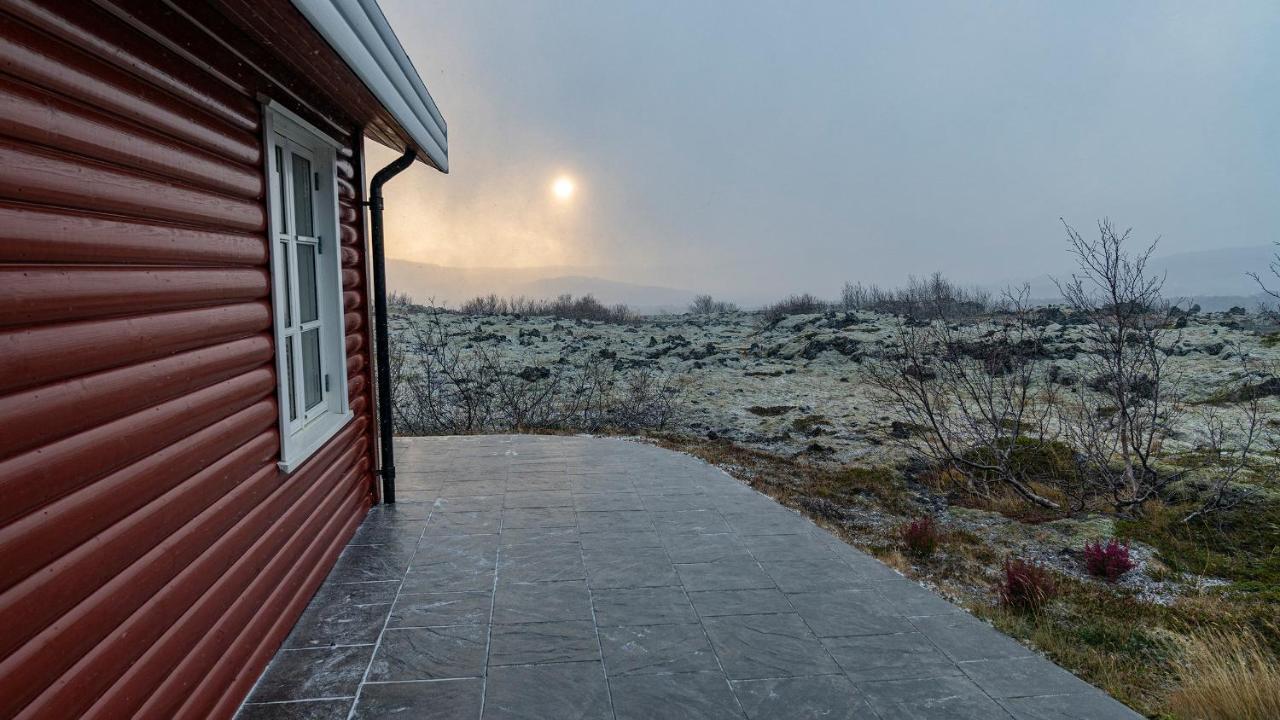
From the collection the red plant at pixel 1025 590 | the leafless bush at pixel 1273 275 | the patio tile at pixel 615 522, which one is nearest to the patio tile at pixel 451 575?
the patio tile at pixel 615 522

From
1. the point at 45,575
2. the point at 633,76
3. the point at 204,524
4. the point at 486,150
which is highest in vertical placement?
the point at 633,76

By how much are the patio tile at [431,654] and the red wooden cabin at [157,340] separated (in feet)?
1.38

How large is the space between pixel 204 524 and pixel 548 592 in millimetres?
1598

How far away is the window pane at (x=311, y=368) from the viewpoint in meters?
3.64

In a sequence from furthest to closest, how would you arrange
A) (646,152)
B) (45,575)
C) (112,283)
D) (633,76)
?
(646,152)
(633,76)
(112,283)
(45,575)

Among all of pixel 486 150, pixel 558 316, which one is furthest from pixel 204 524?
pixel 558 316

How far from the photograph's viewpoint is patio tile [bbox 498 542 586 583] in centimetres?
356

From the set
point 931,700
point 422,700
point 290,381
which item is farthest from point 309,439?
point 931,700

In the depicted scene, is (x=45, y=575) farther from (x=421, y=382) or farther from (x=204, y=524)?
(x=421, y=382)

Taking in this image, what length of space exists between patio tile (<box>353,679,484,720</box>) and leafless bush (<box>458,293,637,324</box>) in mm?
17296

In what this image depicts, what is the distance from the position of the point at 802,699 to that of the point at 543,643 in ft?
3.33

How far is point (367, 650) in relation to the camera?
282 centimetres

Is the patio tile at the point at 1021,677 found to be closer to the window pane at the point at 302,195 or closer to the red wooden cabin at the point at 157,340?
the red wooden cabin at the point at 157,340

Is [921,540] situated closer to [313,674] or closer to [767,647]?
[767,647]
